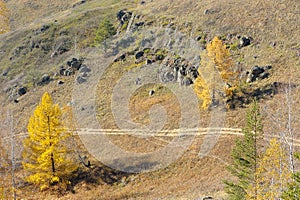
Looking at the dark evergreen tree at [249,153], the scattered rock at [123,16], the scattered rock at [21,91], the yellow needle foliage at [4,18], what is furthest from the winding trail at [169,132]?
the yellow needle foliage at [4,18]

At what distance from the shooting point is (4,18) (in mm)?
124312

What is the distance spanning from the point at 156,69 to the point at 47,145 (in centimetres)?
3413

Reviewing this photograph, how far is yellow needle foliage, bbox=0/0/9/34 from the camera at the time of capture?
117556 mm

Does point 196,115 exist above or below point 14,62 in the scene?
below

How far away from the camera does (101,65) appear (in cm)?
8238

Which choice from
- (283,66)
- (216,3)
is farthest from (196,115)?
(216,3)

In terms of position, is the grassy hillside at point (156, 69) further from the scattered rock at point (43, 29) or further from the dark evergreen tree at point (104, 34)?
the dark evergreen tree at point (104, 34)

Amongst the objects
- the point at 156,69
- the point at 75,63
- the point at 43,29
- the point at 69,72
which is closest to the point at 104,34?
the point at 75,63

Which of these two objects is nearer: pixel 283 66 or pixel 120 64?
pixel 283 66

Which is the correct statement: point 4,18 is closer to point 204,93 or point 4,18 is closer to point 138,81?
point 138,81

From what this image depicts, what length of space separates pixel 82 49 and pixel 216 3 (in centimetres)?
3396

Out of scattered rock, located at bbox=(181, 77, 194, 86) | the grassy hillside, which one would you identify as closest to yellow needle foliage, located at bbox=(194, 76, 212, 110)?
the grassy hillside

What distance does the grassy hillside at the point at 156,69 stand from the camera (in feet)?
138

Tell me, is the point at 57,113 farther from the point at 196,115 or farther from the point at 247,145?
the point at 247,145
